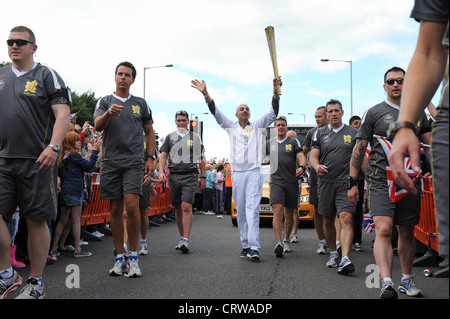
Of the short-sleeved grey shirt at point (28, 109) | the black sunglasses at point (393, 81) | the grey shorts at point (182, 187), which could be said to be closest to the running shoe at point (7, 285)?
the short-sleeved grey shirt at point (28, 109)

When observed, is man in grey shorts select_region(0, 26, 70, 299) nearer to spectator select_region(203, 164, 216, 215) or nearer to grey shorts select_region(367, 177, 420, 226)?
grey shorts select_region(367, 177, 420, 226)

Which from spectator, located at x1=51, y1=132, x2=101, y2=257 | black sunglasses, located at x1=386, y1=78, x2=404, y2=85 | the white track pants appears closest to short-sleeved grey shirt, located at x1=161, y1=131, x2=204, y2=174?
the white track pants

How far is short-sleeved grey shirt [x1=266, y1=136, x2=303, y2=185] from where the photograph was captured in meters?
9.13

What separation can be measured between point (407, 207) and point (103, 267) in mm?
3876

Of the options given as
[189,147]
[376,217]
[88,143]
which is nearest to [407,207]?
[376,217]

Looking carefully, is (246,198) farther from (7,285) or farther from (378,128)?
(7,285)

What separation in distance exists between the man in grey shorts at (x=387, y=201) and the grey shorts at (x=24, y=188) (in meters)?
2.99

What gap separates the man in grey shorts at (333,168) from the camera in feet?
23.7

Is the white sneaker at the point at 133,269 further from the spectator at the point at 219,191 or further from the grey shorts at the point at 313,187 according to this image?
the spectator at the point at 219,191

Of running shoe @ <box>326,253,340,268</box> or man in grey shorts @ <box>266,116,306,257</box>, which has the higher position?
man in grey shorts @ <box>266,116,306,257</box>

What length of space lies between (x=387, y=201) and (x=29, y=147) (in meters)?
3.26

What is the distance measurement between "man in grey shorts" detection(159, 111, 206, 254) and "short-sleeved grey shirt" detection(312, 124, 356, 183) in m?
2.38

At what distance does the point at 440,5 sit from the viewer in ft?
7.09

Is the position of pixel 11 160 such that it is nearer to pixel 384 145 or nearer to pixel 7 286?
pixel 7 286
